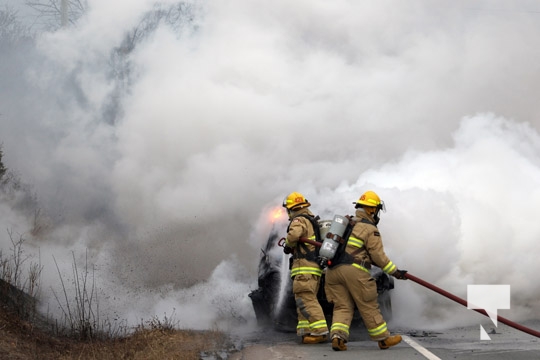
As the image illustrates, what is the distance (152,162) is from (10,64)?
322cm

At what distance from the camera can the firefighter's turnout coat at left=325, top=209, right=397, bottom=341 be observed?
7.66 meters

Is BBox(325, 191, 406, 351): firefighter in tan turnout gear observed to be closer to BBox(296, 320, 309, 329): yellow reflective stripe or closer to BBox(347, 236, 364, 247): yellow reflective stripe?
BBox(347, 236, 364, 247): yellow reflective stripe

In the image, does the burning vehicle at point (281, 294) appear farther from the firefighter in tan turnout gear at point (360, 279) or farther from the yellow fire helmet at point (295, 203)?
the firefighter in tan turnout gear at point (360, 279)

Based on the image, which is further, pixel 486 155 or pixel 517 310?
pixel 486 155

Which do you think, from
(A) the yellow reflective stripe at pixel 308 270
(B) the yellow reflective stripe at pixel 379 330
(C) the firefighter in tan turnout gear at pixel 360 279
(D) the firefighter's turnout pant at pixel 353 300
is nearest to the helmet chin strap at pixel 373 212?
(C) the firefighter in tan turnout gear at pixel 360 279

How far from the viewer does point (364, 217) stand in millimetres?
7957

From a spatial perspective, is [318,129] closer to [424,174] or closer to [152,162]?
[152,162]

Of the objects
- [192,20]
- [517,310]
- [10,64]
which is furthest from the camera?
[192,20]

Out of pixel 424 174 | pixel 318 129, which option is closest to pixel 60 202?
pixel 318 129

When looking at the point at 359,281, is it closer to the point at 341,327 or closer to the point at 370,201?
the point at 341,327

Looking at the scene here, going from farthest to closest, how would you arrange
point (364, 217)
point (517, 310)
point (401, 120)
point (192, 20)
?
1. point (401, 120)
2. point (192, 20)
3. point (517, 310)
4. point (364, 217)

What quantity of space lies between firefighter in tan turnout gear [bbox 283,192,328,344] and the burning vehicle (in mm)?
480

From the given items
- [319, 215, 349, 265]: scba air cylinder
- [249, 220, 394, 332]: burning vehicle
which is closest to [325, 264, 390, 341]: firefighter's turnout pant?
[319, 215, 349, 265]: scba air cylinder

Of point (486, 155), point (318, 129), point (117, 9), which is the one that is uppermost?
point (117, 9)
